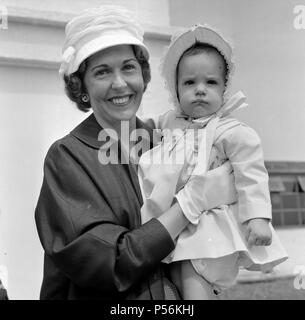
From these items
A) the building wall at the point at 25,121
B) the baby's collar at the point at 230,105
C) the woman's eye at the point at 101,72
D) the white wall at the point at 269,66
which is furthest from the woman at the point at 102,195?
the white wall at the point at 269,66

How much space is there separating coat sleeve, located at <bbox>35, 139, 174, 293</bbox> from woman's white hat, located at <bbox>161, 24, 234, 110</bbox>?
32cm

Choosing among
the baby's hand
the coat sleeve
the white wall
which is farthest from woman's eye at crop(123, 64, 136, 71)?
the white wall

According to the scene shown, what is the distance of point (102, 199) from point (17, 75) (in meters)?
0.99

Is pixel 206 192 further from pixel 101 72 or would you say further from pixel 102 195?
pixel 101 72

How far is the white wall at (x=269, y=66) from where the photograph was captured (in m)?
2.15

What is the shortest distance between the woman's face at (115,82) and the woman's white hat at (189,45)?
0.34ft

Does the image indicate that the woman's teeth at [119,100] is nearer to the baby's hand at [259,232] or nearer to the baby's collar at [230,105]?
the baby's collar at [230,105]

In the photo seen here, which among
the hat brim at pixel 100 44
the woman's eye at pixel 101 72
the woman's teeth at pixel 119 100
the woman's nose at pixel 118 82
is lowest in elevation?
the woman's teeth at pixel 119 100

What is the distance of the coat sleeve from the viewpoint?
846 millimetres

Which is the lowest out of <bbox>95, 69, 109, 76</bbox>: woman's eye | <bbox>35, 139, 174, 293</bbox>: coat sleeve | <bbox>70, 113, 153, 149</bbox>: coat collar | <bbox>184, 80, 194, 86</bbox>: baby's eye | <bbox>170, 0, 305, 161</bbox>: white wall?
<bbox>35, 139, 174, 293</bbox>: coat sleeve

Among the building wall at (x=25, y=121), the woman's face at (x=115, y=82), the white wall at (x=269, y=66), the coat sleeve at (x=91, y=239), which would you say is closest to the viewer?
the coat sleeve at (x=91, y=239)

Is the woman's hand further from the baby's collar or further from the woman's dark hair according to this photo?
the woman's dark hair

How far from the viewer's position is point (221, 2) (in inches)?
82.8

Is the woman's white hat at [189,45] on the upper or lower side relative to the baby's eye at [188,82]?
upper
